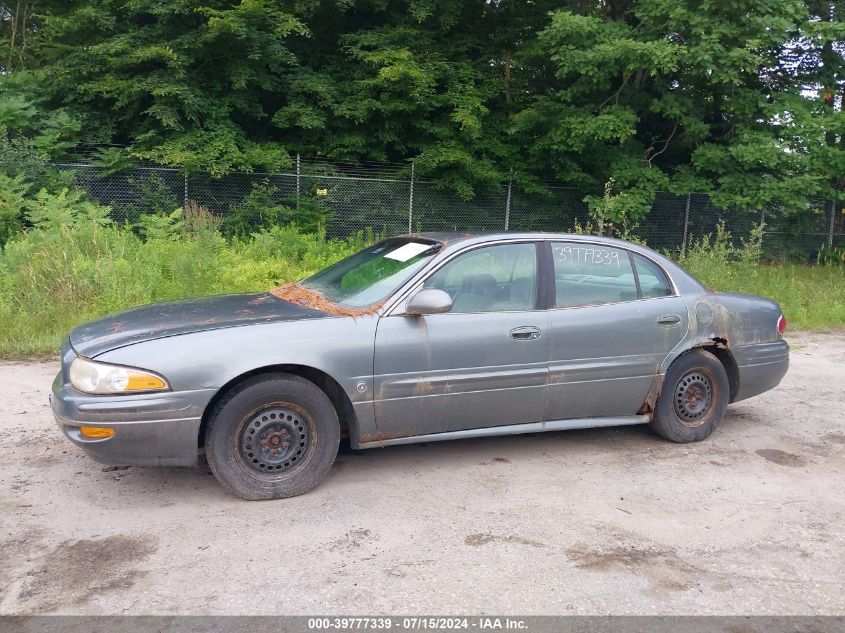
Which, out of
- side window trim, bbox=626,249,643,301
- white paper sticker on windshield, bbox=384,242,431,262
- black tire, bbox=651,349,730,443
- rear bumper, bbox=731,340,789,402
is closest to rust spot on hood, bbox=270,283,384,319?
white paper sticker on windshield, bbox=384,242,431,262

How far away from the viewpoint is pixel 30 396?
6.37 meters

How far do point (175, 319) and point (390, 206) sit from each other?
12.1 metres

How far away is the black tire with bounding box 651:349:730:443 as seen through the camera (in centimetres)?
551

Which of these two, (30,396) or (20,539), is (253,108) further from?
(20,539)

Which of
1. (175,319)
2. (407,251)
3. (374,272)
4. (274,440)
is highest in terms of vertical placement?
(407,251)

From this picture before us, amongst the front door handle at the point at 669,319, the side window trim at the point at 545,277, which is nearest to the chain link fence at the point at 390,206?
the front door handle at the point at 669,319

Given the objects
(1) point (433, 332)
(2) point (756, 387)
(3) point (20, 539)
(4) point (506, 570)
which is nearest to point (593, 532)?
(4) point (506, 570)

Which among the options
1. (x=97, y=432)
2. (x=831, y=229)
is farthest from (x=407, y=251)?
(x=831, y=229)

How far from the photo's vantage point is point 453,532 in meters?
4.01

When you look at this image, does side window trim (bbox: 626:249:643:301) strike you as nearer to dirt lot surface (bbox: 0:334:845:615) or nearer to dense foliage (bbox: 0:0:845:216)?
dirt lot surface (bbox: 0:334:845:615)

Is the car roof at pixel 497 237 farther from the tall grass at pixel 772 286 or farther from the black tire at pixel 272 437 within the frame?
the tall grass at pixel 772 286

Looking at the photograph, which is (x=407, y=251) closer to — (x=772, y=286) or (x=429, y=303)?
(x=429, y=303)

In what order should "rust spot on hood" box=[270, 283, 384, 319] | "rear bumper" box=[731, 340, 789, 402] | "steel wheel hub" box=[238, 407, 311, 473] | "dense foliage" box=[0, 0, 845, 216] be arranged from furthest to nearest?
"dense foliage" box=[0, 0, 845, 216]
"rear bumper" box=[731, 340, 789, 402]
"rust spot on hood" box=[270, 283, 384, 319]
"steel wheel hub" box=[238, 407, 311, 473]

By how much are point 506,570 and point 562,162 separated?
15.5 meters
